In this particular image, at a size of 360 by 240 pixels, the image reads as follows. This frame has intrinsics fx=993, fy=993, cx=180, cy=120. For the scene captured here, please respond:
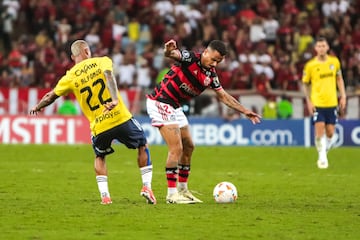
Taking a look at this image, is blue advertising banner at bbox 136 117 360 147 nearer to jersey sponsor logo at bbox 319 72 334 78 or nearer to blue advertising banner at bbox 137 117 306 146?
blue advertising banner at bbox 137 117 306 146

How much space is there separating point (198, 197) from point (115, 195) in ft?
3.91

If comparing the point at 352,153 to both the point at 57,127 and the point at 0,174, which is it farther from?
the point at 0,174

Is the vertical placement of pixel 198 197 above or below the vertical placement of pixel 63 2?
below

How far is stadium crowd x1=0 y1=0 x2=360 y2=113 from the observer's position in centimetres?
3155

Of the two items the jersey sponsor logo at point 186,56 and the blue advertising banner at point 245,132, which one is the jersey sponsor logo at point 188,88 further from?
the blue advertising banner at point 245,132

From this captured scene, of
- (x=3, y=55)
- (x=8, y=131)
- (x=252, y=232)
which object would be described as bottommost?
(x=252, y=232)

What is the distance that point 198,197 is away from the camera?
14203 mm

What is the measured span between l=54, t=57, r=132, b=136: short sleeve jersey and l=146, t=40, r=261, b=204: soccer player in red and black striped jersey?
→ 2.90 feet

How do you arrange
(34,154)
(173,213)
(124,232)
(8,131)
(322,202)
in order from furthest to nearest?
(8,131)
(34,154)
(322,202)
(173,213)
(124,232)

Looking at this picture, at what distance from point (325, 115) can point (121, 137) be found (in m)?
8.71

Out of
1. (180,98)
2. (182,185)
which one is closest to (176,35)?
(182,185)

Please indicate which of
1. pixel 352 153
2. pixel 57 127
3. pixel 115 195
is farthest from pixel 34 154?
pixel 115 195

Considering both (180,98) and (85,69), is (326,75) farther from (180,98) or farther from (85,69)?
(85,69)

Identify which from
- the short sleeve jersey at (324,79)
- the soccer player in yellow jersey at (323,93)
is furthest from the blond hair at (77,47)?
the short sleeve jersey at (324,79)
